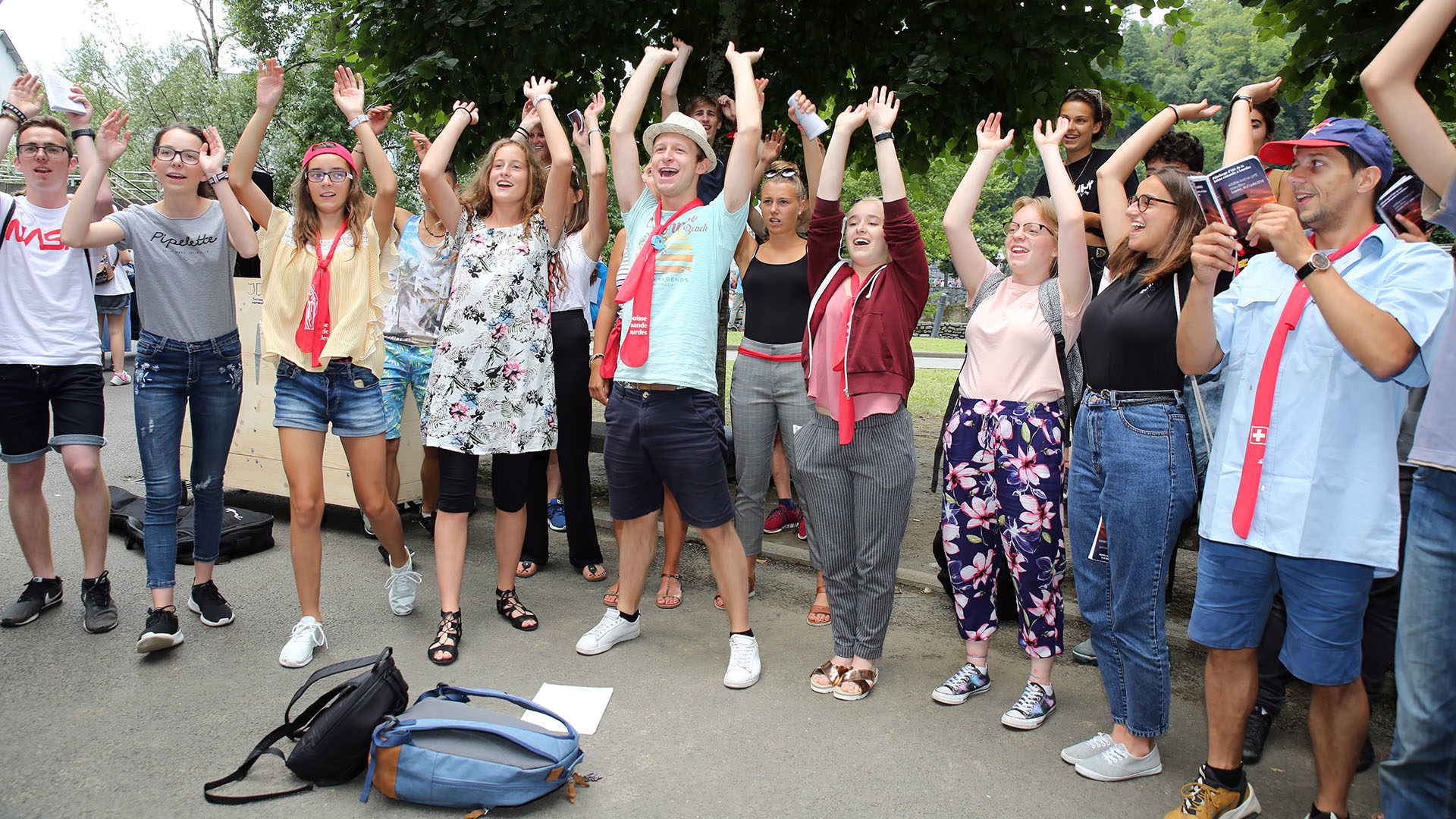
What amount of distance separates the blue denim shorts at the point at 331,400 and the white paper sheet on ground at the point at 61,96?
1.37 meters

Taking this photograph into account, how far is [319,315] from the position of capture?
4.19 m

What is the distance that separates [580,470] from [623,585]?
106cm

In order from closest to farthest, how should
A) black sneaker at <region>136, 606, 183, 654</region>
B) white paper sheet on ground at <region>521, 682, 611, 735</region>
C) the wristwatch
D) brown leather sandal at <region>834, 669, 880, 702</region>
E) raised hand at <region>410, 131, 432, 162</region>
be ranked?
the wristwatch → white paper sheet on ground at <region>521, 682, 611, 735</region> → brown leather sandal at <region>834, 669, 880, 702</region> → black sneaker at <region>136, 606, 183, 654</region> → raised hand at <region>410, 131, 432, 162</region>

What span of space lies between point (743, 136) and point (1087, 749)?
267 cm

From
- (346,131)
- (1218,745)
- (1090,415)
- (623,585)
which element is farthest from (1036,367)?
(346,131)

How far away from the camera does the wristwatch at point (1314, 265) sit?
96.4 inches

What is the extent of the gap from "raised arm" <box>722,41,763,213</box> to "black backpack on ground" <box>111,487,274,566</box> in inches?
136

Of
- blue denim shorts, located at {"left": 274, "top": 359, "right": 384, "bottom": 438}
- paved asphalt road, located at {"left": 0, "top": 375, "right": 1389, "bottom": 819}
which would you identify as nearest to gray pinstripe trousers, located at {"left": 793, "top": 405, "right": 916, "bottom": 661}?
paved asphalt road, located at {"left": 0, "top": 375, "right": 1389, "bottom": 819}

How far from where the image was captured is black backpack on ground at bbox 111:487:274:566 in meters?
5.34

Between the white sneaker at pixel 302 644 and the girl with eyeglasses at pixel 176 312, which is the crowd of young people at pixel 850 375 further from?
the white sneaker at pixel 302 644

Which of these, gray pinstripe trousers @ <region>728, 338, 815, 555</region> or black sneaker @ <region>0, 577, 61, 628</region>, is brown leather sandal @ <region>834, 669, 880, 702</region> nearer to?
gray pinstripe trousers @ <region>728, 338, 815, 555</region>

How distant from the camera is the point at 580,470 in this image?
5.21m

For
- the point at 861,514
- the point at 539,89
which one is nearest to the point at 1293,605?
the point at 861,514

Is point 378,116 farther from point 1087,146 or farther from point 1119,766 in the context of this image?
point 1119,766
